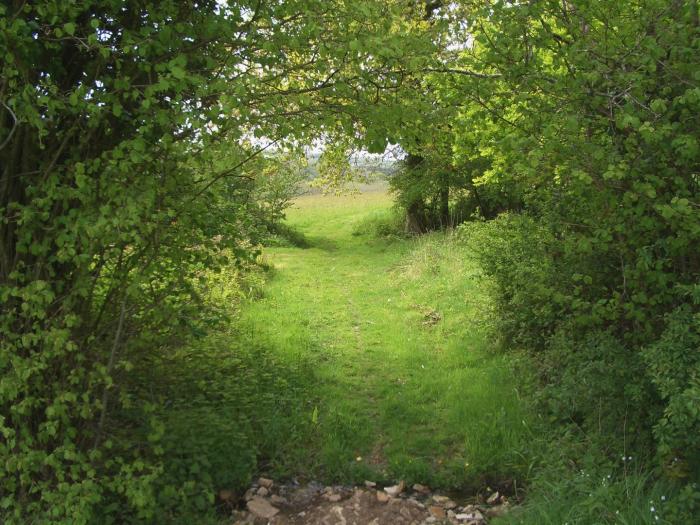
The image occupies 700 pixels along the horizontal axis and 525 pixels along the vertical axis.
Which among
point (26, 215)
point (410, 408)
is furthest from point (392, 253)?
point (26, 215)

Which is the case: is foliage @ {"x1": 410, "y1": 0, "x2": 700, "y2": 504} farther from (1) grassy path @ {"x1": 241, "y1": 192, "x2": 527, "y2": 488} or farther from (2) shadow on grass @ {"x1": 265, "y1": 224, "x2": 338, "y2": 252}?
(2) shadow on grass @ {"x1": 265, "y1": 224, "x2": 338, "y2": 252}

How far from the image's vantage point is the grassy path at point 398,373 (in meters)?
6.32

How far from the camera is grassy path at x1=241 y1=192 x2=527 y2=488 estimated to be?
632 cm

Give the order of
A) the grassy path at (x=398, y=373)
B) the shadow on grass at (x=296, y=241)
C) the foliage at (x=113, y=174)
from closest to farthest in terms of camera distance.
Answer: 1. the foliage at (x=113, y=174)
2. the grassy path at (x=398, y=373)
3. the shadow on grass at (x=296, y=241)

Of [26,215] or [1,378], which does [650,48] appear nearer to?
[26,215]

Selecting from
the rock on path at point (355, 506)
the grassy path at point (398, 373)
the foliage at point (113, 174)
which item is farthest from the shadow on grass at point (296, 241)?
the foliage at point (113, 174)

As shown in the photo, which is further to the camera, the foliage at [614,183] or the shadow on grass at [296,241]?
the shadow on grass at [296,241]

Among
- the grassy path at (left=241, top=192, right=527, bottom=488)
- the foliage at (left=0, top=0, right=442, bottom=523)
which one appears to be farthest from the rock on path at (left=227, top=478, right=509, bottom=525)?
the foliage at (left=0, top=0, right=442, bottom=523)

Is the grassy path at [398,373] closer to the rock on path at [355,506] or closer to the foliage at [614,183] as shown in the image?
the rock on path at [355,506]

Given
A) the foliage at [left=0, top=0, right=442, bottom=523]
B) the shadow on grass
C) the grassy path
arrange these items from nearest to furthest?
the foliage at [left=0, top=0, right=442, bottom=523], the grassy path, the shadow on grass

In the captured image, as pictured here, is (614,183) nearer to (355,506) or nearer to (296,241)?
(355,506)

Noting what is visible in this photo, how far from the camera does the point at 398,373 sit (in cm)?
870

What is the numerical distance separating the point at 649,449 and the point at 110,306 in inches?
189

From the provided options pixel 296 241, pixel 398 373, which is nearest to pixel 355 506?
pixel 398 373
